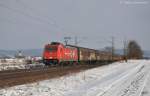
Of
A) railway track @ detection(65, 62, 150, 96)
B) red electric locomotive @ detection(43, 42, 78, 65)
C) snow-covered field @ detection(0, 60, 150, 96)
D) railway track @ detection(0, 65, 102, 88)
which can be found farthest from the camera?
red electric locomotive @ detection(43, 42, 78, 65)

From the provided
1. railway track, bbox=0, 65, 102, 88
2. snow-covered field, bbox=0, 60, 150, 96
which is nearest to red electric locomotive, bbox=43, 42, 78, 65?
railway track, bbox=0, 65, 102, 88

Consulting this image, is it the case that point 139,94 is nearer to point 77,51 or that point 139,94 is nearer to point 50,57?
point 50,57

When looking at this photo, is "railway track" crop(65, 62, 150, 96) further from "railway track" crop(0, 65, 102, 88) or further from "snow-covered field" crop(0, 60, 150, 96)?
"railway track" crop(0, 65, 102, 88)

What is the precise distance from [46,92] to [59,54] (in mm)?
33506

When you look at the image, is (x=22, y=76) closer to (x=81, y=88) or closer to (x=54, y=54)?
(x=81, y=88)

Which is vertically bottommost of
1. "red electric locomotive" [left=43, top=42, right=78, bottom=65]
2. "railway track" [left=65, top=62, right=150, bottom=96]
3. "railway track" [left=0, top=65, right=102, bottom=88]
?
"railway track" [left=65, top=62, right=150, bottom=96]

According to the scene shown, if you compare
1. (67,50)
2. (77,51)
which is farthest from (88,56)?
(67,50)

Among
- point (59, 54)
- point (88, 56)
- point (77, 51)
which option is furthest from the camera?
point (88, 56)

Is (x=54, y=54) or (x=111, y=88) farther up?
(x=54, y=54)

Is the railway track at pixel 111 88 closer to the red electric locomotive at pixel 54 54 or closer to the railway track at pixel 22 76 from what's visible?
the railway track at pixel 22 76

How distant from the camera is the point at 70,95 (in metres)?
18.5

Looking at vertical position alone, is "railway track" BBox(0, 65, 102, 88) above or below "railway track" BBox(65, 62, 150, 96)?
above

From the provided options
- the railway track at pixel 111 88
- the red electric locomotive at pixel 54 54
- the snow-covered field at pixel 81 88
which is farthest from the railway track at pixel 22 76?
the red electric locomotive at pixel 54 54

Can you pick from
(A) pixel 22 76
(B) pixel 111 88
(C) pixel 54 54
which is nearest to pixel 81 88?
(B) pixel 111 88
